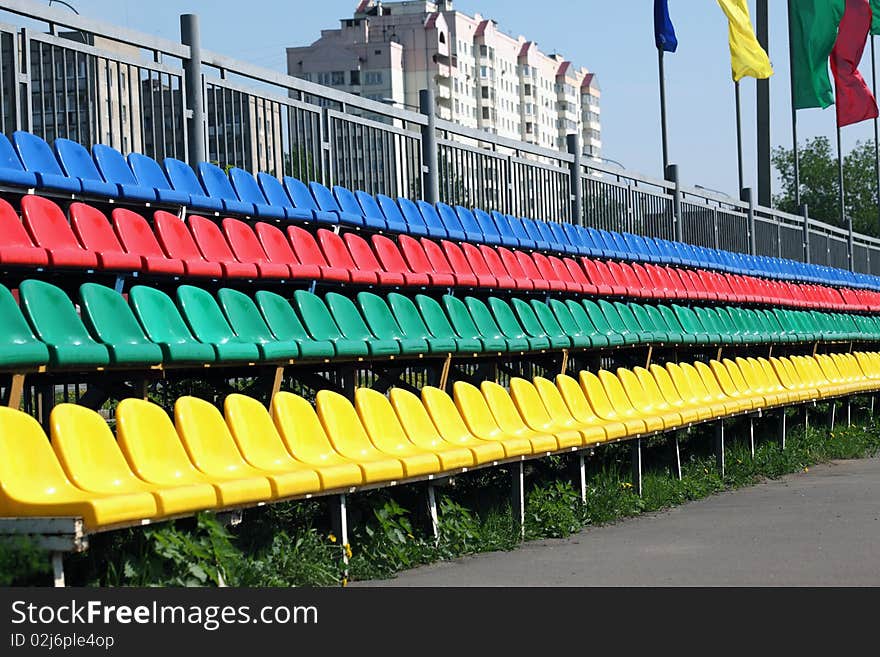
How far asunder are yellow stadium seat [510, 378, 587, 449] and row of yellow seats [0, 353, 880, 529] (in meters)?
0.01

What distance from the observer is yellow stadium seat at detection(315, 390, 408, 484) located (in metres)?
7.92

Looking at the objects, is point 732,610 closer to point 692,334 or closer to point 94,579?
point 94,579

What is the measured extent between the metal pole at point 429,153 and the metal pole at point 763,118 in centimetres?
2195

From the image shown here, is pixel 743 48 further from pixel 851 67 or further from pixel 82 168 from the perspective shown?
pixel 82 168

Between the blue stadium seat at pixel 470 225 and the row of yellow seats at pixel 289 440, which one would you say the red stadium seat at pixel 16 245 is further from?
the blue stadium seat at pixel 470 225

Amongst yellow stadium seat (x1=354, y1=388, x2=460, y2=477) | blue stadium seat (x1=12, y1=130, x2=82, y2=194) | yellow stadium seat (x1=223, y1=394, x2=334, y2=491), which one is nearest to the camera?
yellow stadium seat (x1=223, y1=394, x2=334, y2=491)

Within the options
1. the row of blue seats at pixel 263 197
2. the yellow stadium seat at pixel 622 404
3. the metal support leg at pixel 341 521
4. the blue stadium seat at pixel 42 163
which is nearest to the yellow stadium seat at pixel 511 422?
the yellow stadium seat at pixel 622 404

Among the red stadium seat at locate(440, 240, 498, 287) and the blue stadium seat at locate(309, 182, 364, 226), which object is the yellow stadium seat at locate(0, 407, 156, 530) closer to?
the blue stadium seat at locate(309, 182, 364, 226)

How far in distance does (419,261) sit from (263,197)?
5.53ft

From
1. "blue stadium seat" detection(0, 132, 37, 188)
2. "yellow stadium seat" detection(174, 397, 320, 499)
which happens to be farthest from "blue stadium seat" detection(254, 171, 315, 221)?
"yellow stadium seat" detection(174, 397, 320, 499)

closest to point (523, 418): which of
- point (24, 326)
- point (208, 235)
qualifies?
point (208, 235)

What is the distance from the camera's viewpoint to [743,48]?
25.6 metres

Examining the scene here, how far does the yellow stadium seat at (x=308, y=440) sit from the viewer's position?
7586 mm

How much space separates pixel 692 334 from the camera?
619 inches
